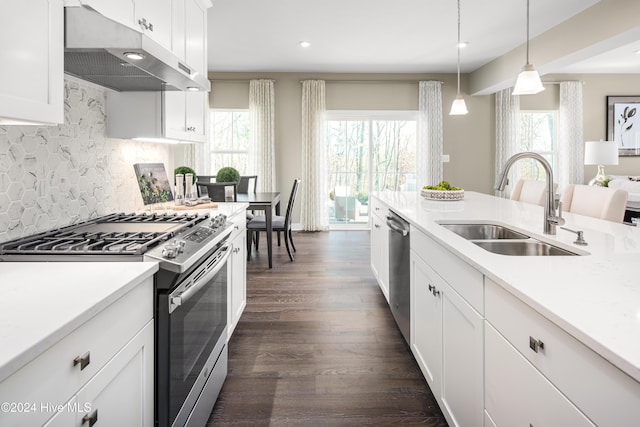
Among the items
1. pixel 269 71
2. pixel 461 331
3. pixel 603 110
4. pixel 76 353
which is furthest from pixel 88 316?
Result: pixel 603 110

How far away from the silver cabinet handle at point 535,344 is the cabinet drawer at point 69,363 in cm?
100

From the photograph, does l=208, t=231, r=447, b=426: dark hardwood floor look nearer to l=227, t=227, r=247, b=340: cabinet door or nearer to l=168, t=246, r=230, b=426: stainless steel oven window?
l=227, t=227, r=247, b=340: cabinet door

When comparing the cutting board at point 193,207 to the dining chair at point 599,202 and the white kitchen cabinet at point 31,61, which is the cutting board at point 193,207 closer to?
the white kitchen cabinet at point 31,61

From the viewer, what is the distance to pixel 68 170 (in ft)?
5.98

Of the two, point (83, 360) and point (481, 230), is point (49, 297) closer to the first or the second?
point (83, 360)

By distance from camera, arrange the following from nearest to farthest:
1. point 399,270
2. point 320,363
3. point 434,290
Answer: point 434,290, point 320,363, point 399,270

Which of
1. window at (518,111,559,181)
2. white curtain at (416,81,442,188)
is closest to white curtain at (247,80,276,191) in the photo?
white curtain at (416,81,442,188)

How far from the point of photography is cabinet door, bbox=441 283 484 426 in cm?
127

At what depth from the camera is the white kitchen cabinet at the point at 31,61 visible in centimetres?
104

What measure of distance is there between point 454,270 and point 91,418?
1195mm

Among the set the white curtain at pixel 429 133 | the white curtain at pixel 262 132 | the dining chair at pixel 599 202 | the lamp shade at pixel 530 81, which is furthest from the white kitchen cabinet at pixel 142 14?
the white curtain at pixel 429 133

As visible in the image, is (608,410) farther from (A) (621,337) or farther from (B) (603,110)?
(B) (603,110)

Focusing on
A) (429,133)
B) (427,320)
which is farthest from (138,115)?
(429,133)

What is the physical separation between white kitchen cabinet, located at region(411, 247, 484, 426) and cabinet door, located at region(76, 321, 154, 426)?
3.30 feet
